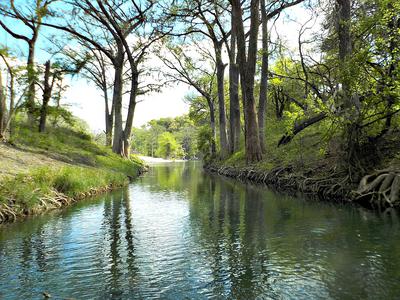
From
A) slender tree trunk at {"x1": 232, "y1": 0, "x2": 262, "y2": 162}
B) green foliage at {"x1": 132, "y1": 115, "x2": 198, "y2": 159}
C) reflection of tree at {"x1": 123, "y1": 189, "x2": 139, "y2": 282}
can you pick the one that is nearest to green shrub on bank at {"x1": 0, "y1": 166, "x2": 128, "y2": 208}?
reflection of tree at {"x1": 123, "y1": 189, "x2": 139, "y2": 282}

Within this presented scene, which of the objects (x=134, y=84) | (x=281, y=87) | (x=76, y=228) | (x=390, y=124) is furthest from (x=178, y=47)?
(x=76, y=228)

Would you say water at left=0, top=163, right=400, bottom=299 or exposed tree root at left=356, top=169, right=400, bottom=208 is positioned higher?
exposed tree root at left=356, top=169, right=400, bottom=208

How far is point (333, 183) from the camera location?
14586mm

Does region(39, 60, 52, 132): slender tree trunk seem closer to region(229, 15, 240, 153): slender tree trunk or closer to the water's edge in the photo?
the water's edge

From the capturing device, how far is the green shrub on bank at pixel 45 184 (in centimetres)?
1001

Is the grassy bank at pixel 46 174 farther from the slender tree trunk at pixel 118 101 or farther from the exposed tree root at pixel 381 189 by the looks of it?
the exposed tree root at pixel 381 189

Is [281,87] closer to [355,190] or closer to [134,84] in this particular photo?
[134,84]

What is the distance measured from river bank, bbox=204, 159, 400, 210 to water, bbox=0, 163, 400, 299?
1006 millimetres

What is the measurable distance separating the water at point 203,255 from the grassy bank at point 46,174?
0.65 meters

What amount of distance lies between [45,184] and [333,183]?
11029mm

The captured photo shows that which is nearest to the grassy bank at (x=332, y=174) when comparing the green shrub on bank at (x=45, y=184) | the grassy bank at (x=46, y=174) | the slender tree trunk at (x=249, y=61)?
the slender tree trunk at (x=249, y=61)

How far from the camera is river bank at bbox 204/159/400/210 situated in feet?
38.0

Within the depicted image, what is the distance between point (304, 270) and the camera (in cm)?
605

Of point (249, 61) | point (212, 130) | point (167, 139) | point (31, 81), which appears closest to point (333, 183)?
point (249, 61)
